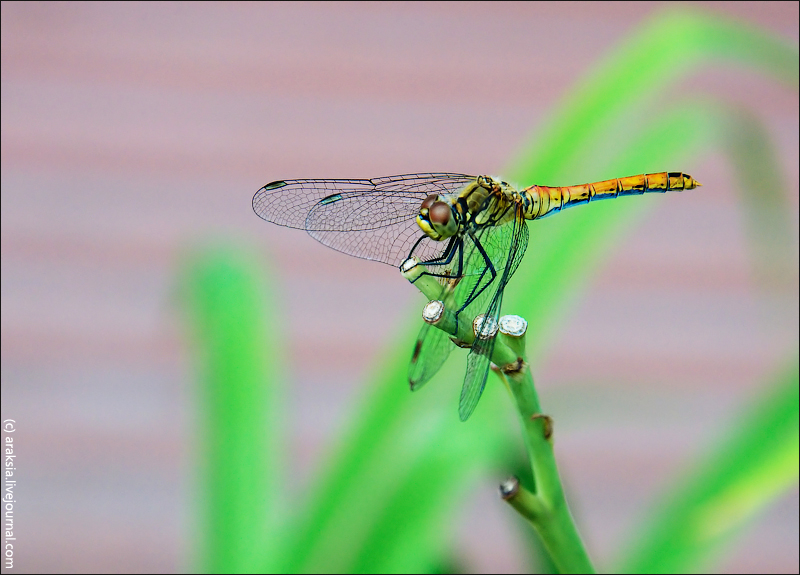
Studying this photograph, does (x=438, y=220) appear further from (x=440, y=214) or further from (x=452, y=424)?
(x=452, y=424)

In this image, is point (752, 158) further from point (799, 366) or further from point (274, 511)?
point (274, 511)

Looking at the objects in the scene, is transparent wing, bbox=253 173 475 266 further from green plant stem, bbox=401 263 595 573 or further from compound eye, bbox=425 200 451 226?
green plant stem, bbox=401 263 595 573

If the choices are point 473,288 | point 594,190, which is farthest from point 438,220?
point 594,190

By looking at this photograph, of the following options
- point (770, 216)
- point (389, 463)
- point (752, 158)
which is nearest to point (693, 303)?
point (770, 216)

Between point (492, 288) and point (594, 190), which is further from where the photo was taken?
point (594, 190)

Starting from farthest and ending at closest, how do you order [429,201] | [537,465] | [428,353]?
[429,201], [428,353], [537,465]

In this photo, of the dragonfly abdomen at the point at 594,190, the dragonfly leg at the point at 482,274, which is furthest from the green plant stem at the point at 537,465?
the dragonfly abdomen at the point at 594,190
